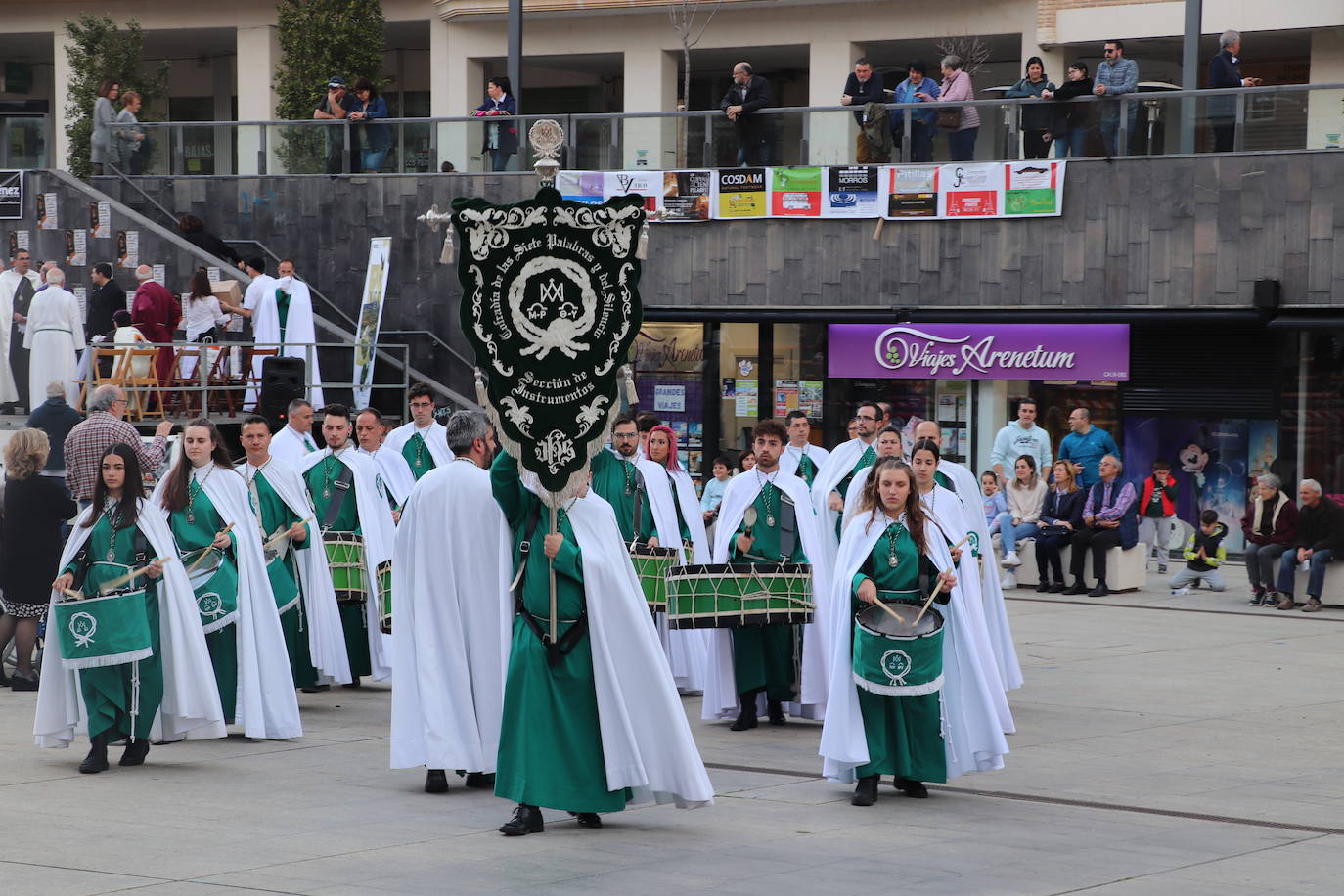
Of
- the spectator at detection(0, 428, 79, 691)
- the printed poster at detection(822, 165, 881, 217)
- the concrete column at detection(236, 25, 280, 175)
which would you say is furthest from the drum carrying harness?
the concrete column at detection(236, 25, 280, 175)

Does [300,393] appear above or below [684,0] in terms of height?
below

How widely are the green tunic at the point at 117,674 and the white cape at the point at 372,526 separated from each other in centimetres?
283

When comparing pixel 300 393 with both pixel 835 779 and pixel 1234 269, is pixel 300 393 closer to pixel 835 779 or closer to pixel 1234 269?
Answer: pixel 1234 269

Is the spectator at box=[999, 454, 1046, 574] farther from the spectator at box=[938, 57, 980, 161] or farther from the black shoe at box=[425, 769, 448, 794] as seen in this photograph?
the black shoe at box=[425, 769, 448, 794]

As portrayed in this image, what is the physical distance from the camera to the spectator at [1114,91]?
2266 cm

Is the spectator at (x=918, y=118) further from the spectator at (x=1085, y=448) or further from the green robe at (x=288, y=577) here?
the green robe at (x=288, y=577)

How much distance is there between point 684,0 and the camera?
31062 millimetres

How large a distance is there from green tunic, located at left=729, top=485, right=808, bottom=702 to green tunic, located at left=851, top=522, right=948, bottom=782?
2311 millimetres

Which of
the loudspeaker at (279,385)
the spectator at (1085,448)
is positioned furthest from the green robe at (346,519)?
the spectator at (1085,448)

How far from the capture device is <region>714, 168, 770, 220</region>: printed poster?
2470cm

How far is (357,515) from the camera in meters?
13.2

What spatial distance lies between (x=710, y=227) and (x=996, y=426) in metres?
4.64

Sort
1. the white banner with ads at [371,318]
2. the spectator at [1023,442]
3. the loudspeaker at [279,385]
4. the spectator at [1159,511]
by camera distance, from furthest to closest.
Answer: the white banner with ads at [371,318] → the loudspeaker at [279,385] → the spectator at [1159,511] → the spectator at [1023,442]

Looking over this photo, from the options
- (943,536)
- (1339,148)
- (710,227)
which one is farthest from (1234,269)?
(943,536)
